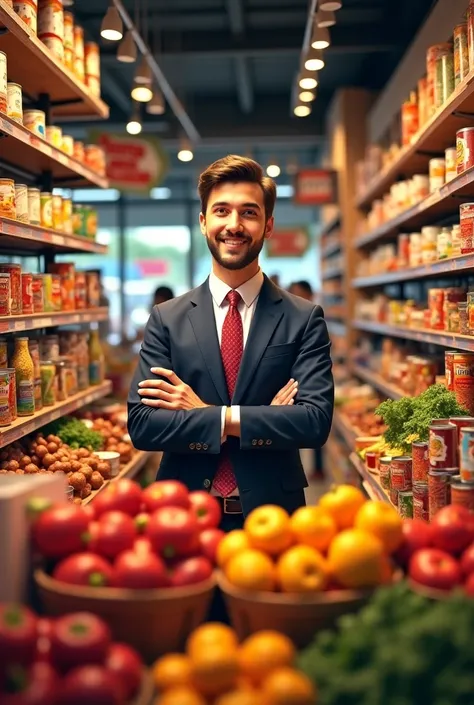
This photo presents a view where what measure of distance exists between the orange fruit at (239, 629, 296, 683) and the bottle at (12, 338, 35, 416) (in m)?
2.69

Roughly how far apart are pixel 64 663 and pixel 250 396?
64.2 inches

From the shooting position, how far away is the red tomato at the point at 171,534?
1763 millimetres

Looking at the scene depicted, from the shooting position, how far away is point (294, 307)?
315 centimetres

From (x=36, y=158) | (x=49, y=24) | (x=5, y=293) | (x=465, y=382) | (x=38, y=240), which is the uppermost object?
(x=49, y=24)

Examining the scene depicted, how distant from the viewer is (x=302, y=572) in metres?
1.67

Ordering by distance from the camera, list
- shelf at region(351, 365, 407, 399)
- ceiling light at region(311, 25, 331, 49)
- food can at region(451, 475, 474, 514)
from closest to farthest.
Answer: food can at region(451, 475, 474, 514) < shelf at region(351, 365, 407, 399) < ceiling light at region(311, 25, 331, 49)

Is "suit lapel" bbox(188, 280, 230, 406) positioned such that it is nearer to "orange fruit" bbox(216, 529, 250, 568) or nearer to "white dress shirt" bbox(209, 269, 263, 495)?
"white dress shirt" bbox(209, 269, 263, 495)

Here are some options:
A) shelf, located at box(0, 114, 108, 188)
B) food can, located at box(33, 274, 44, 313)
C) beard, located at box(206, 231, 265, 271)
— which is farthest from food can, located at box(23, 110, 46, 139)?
beard, located at box(206, 231, 265, 271)

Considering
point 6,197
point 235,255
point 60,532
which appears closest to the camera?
point 60,532

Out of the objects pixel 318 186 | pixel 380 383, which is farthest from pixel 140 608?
pixel 318 186

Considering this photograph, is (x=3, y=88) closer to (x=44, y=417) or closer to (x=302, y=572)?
(x=44, y=417)

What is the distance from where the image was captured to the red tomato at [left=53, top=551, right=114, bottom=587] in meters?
1.68

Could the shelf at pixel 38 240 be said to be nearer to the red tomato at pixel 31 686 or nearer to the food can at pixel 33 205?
the food can at pixel 33 205

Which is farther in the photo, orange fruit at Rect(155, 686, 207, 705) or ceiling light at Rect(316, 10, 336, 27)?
ceiling light at Rect(316, 10, 336, 27)
